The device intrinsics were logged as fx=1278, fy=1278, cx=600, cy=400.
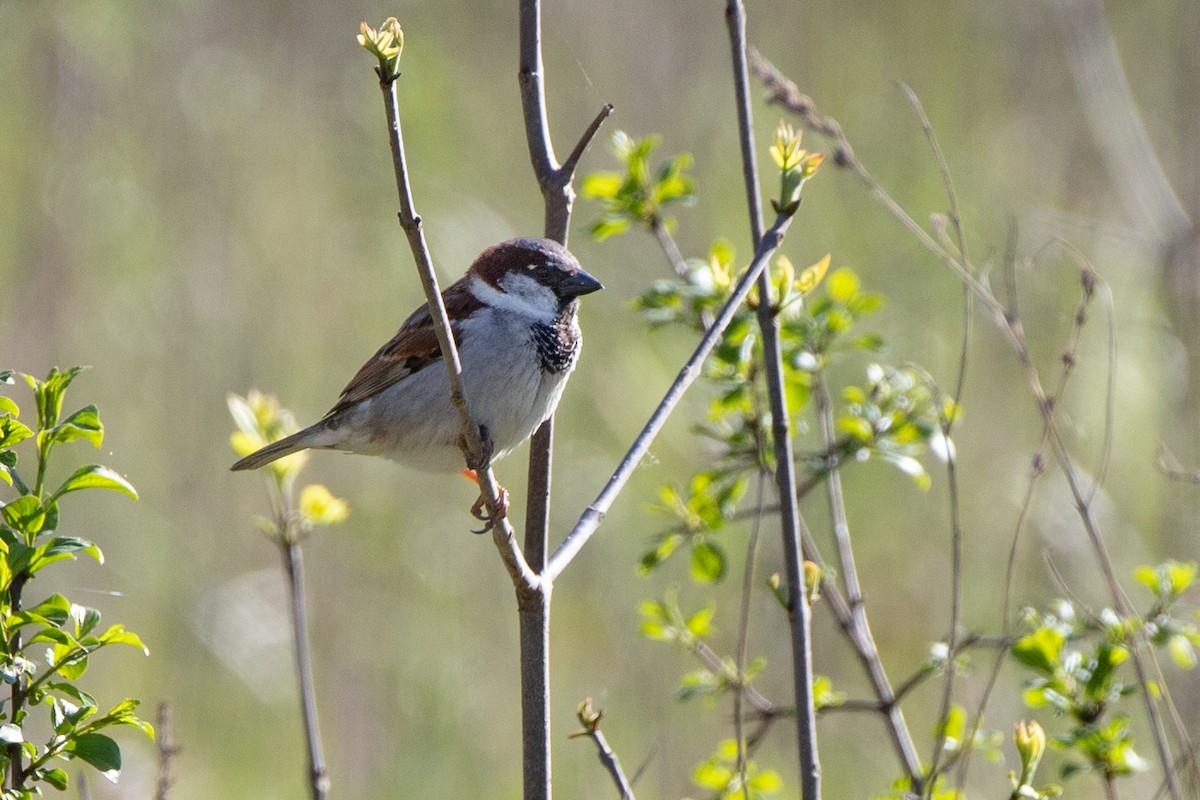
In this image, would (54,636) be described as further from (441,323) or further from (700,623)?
(700,623)

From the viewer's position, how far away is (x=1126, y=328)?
4.38 metres

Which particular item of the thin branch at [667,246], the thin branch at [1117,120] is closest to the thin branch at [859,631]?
the thin branch at [667,246]

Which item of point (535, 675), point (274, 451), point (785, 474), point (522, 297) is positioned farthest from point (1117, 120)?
point (535, 675)

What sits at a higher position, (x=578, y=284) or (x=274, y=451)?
(x=578, y=284)

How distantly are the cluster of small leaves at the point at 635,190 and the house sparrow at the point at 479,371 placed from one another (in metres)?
0.15

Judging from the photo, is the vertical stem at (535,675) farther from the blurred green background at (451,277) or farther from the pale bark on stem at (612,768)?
the blurred green background at (451,277)

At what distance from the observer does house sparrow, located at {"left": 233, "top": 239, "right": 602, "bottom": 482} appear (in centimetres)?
272

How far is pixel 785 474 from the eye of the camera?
6.61ft

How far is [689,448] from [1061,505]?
47.9 inches

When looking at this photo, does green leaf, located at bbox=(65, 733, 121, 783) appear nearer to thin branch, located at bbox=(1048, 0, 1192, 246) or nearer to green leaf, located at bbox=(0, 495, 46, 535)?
green leaf, located at bbox=(0, 495, 46, 535)

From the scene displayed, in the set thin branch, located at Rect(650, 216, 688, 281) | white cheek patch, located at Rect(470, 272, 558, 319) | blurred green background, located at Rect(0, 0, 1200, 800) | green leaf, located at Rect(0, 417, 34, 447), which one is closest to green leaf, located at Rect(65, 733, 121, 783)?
green leaf, located at Rect(0, 417, 34, 447)

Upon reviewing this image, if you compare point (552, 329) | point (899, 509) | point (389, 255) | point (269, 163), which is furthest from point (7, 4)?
point (899, 509)

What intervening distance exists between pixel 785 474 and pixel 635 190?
0.85m

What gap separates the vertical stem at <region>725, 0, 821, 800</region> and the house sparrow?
706 millimetres
